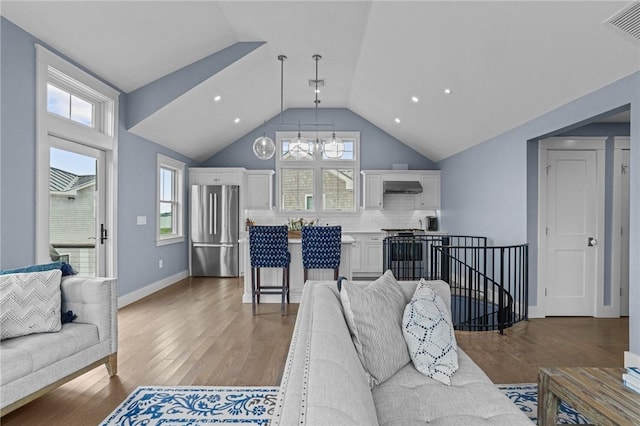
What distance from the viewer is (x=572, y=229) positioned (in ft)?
14.3

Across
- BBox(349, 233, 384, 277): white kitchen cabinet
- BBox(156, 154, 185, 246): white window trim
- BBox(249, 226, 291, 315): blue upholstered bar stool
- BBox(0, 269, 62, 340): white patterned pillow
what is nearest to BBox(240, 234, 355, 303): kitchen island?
BBox(249, 226, 291, 315): blue upholstered bar stool

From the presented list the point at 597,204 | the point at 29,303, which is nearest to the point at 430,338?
the point at 29,303

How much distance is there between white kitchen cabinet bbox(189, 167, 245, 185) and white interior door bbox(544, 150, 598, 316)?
5.32 meters

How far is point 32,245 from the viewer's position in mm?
3215

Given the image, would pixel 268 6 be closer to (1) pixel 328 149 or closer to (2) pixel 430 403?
(1) pixel 328 149

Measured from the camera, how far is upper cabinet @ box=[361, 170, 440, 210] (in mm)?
7391

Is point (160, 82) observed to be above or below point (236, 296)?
above

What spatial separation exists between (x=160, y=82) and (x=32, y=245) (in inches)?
103

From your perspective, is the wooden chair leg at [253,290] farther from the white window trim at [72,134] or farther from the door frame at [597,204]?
the door frame at [597,204]

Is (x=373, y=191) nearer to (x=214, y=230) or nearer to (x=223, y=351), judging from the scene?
(x=214, y=230)

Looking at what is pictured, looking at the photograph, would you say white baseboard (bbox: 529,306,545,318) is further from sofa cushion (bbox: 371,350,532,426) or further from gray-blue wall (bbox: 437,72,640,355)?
sofa cushion (bbox: 371,350,532,426)

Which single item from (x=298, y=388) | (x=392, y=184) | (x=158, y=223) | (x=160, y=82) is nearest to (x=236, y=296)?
(x=158, y=223)

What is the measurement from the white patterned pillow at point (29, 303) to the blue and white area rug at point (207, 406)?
2.46ft

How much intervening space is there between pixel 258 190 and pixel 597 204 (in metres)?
5.64
